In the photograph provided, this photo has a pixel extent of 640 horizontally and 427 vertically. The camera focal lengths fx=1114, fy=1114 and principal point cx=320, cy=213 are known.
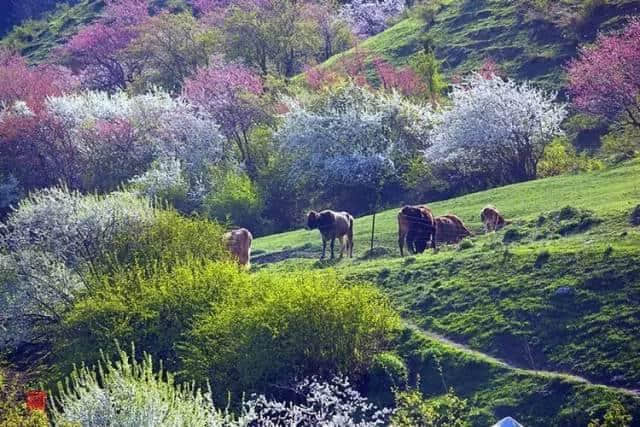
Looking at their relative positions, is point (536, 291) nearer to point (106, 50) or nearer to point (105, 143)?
point (105, 143)

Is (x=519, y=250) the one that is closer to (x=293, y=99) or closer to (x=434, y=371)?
(x=434, y=371)

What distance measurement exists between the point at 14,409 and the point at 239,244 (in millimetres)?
12816

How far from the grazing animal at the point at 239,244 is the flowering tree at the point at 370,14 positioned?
46770mm

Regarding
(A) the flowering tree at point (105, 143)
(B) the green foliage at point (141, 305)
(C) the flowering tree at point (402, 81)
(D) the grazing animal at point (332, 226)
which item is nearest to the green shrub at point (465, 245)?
(D) the grazing animal at point (332, 226)

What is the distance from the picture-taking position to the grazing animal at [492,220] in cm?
3341

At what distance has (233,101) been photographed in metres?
56.4

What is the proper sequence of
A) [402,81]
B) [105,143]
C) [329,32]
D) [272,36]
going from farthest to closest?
[329,32], [272,36], [402,81], [105,143]

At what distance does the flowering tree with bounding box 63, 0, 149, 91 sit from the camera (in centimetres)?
8012

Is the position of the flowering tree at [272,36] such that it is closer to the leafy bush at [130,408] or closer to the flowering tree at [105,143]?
the flowering tree at [105,143]

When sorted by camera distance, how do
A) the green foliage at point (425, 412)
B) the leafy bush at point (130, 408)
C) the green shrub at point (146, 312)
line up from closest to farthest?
the leafy bush at point (130, 408) < the green foliage at point (425, 412) < the green shrub at point (146, 312)

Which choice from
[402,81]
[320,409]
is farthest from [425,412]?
[402,81]

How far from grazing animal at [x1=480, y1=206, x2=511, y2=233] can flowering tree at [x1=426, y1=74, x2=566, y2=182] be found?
11.1 meters

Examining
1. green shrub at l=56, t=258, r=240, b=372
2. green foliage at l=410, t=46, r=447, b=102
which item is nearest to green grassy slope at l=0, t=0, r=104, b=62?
green foliage at l=410, t=46, r=447, b=102

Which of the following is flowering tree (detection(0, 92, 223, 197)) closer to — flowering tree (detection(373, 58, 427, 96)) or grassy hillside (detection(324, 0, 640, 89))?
flowering tree (detection(373, 58, 427, 96))
